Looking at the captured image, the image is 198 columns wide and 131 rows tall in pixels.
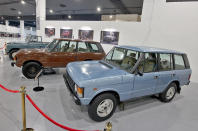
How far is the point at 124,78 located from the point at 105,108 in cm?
77

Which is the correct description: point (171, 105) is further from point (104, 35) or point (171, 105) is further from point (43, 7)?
point (43, 7)

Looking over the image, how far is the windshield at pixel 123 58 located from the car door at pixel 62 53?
2.09 meters

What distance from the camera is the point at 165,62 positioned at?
3.41 metres

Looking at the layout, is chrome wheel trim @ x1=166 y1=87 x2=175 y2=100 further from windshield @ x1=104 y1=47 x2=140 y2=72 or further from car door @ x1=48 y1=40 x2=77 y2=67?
car door @ x1=48 y1=40 x2=77 y2=67

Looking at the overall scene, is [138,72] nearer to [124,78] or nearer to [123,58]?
[124,78]

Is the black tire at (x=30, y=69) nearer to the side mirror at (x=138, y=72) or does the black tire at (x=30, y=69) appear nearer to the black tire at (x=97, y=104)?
the black tire at (x=97, y=104)

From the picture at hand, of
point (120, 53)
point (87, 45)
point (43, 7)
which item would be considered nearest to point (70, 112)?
point (120, 53)

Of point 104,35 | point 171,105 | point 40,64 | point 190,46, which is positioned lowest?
point 171,105

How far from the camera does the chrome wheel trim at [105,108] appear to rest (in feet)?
8.21

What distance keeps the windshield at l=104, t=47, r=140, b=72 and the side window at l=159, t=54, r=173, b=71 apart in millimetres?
757

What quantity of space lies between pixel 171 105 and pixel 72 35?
8.43m

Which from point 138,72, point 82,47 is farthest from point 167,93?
point 82,47

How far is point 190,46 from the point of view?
5844mm

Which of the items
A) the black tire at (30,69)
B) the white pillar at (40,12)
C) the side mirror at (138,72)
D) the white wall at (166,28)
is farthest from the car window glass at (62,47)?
the white pillar at (40,12)
